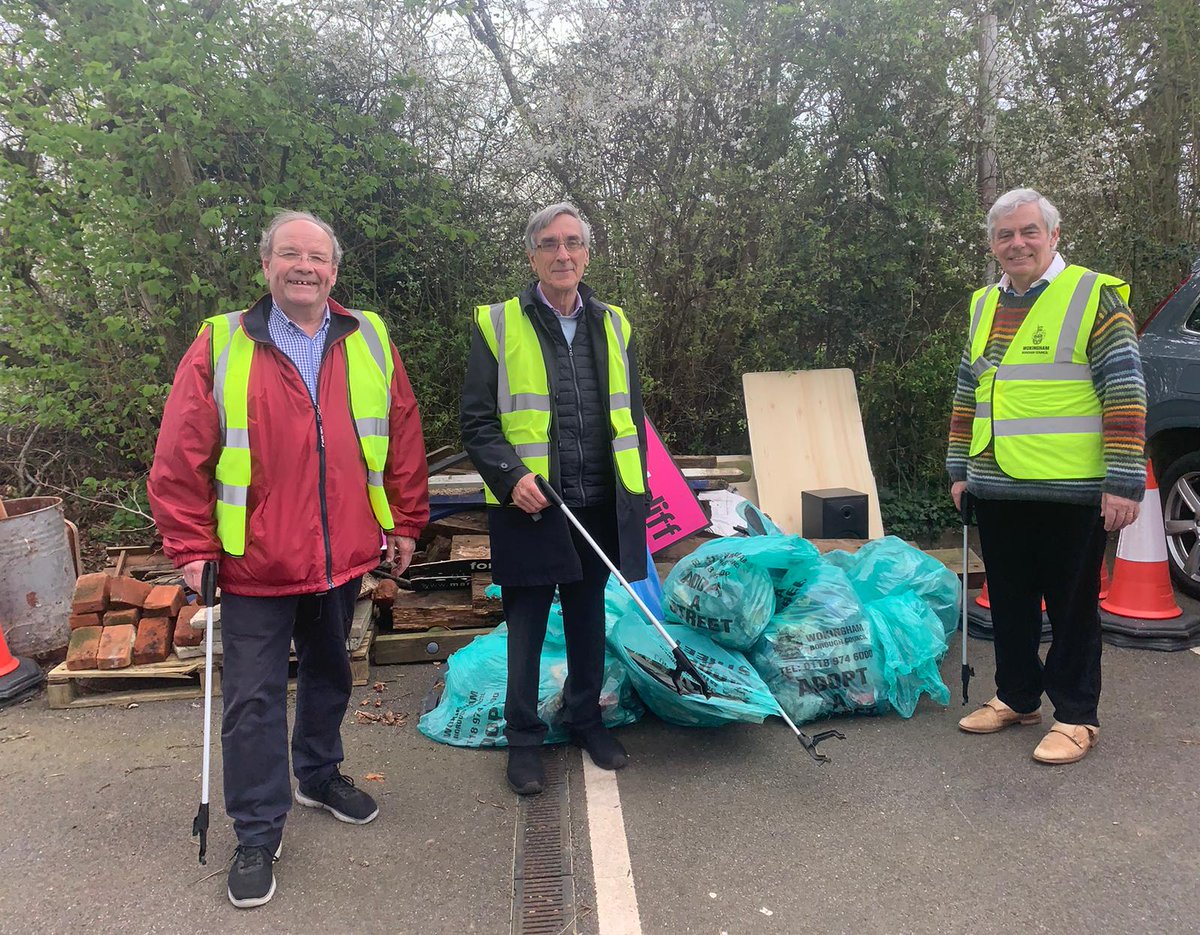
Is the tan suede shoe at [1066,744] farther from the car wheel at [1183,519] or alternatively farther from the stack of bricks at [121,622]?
the stack of bricks at [121,622]

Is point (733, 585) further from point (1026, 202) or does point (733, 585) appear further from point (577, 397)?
point (1026, 202)

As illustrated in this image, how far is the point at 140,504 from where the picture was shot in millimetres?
5465

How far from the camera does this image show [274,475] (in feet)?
7.98

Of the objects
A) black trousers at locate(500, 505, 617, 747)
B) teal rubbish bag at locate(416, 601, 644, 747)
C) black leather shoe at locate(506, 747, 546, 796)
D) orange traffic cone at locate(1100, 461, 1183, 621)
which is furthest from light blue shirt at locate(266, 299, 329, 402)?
orange traffic cone at locate(1100, 461, 1183, 621)

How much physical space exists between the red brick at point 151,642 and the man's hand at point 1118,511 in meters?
3.92

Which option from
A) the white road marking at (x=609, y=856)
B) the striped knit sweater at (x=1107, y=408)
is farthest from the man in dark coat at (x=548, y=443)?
the striped knit sweater at (x=1107, y=408)

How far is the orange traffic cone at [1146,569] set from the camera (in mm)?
4148

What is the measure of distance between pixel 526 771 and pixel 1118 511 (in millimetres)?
2193

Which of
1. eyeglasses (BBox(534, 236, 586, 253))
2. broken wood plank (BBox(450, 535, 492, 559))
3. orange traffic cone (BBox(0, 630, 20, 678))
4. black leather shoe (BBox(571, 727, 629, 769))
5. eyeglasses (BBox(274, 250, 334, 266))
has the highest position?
eyeglasses (BBox(534, 236, 586, 253))

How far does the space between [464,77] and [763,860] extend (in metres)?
5.04

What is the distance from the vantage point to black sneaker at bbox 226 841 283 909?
94.4 inches

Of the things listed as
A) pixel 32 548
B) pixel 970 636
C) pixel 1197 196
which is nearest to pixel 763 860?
pixel 970 636

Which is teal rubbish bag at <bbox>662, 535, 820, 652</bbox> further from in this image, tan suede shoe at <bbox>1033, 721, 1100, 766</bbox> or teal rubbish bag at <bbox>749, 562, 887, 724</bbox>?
tan suede shoe at <bbox>1033, 721, 1100, 766</bbox>

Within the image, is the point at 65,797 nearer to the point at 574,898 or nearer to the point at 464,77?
the point at 574,898
